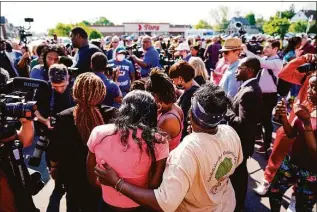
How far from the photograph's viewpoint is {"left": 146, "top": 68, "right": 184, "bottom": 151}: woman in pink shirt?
7.50 ft

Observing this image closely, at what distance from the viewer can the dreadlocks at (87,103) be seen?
2.23 meters

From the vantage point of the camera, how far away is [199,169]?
1584mm

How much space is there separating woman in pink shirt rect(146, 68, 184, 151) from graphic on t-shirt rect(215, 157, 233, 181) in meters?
0.66

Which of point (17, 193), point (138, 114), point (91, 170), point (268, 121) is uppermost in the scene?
point (138, 114)

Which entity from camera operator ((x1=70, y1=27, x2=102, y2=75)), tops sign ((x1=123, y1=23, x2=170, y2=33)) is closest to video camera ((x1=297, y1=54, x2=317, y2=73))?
camera operator ((x1=70, y1=27, x2=102, y2=75))

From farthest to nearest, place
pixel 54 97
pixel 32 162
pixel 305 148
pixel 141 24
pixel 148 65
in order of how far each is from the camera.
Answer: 1. pixel 141 24
2. pixel 148 65
3. pixel 54 97
4. pixel 32 162
5. pixel 305 148

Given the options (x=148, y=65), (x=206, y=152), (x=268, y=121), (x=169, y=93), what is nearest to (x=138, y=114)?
(x=206, y=152)

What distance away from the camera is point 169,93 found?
2.51 meters

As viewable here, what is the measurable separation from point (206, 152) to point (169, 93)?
1.00 metres

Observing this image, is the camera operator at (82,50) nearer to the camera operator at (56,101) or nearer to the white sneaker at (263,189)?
the camera operator at (56,101)

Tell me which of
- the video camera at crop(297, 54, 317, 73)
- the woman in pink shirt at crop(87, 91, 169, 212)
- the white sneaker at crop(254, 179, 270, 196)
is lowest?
the white sneaker at crop(254, 179, 270, 196)

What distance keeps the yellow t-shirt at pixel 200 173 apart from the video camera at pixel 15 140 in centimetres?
110

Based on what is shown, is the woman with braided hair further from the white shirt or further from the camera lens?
the white shirt

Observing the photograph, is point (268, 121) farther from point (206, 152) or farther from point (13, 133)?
point (13, 133)
